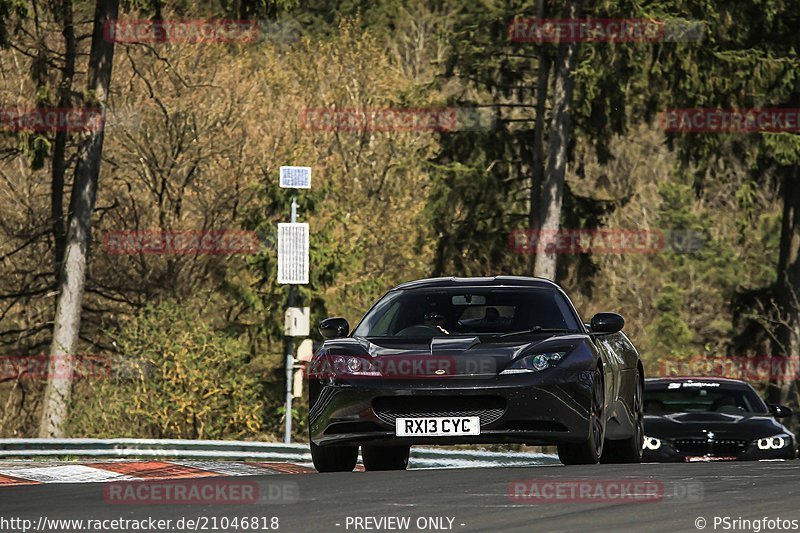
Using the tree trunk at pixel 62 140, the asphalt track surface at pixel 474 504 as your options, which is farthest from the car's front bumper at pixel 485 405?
the tree trunk at pixel 62 140

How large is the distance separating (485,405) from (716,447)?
18.0 feet

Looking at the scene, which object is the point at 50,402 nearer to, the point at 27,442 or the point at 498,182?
the point at 498,182

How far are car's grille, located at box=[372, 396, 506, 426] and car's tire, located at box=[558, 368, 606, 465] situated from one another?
2.44 feet

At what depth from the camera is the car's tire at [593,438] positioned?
12.0 metres

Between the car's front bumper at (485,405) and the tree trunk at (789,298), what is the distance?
24861 millimetres

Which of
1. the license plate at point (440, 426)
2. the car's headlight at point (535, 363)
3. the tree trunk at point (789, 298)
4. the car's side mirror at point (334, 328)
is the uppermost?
the car's side mirror at point (334, 328)

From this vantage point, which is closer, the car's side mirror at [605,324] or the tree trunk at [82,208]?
the car's side mirror at [605,324]

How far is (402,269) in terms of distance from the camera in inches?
1839

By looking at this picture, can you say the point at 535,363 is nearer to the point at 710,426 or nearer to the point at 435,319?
the point at 435,319

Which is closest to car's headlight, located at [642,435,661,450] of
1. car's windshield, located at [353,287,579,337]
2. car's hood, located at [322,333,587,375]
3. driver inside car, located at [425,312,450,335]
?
car's windshield, located at [353,287,579,337]

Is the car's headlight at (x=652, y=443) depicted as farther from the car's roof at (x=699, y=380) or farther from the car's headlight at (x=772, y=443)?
the car's roof at (x=699, y=380)

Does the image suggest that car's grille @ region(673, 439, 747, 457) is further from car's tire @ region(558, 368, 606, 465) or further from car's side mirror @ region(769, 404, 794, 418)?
car's tire @ region(558, 368, 606, 465)

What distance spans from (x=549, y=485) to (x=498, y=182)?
27643 mm

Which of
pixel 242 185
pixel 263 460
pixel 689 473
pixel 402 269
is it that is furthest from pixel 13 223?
pixel 689 473
